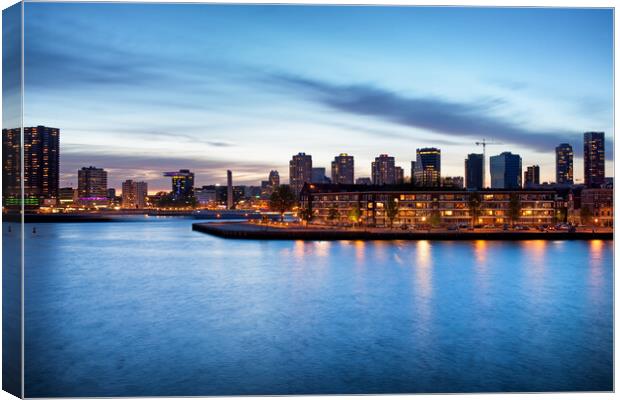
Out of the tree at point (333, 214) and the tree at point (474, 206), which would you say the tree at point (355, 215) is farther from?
the tree at point (474, 206)

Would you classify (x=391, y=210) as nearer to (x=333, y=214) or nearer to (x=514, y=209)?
(x=333, y=214)

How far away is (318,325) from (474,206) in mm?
46299

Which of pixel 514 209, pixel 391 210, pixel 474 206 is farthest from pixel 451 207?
pixel 391 210

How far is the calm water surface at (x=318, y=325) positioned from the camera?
10.5 metres

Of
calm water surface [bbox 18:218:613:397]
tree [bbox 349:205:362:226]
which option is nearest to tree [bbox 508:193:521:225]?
tree [bbox 349:205:362:226]

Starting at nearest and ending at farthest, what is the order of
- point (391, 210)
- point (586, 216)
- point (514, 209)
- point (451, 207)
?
1. point (514, 209)
2. point (391, 210)
3. point (451, 207)
4. point (586, 216)

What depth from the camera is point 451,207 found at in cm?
5894

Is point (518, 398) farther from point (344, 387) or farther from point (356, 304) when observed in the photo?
point (356, 304)

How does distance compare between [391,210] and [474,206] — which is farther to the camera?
[474,206]

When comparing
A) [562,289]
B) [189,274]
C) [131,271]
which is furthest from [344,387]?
[131,271]

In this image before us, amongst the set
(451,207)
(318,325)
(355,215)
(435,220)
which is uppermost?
(451,207)

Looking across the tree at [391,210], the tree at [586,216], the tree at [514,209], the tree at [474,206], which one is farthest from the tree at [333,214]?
the tree at [586,216]

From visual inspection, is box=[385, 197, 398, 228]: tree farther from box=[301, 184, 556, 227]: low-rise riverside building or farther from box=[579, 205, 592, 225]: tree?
box=[579, 205, 592, 225]: tree

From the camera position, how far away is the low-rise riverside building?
192 feet
